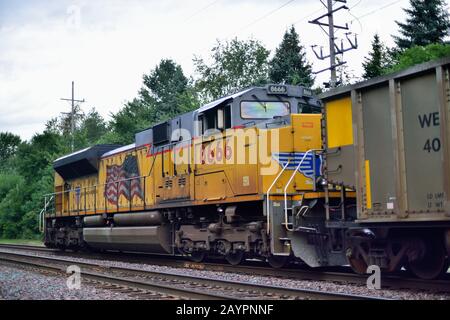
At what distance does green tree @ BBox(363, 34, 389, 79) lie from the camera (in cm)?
3600

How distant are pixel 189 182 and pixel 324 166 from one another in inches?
193

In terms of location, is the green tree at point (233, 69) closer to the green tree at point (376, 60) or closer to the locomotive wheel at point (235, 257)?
the green tree at point (376, 60)

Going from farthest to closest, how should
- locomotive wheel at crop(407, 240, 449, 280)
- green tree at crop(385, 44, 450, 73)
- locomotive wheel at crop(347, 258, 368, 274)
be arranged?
1. green tree at crop(385, 44, 450, 73)
2. locomotive wheel at crop(347, 258, 368, 274)
3. locomotive wheel at crop(407, 240, 449, 280)

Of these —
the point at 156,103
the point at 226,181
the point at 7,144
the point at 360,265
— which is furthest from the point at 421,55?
the point at 7,144

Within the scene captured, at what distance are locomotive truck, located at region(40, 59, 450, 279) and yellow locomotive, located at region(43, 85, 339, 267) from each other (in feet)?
0.10

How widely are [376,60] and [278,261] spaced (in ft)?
95.9

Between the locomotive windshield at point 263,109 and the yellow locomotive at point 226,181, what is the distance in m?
0.02

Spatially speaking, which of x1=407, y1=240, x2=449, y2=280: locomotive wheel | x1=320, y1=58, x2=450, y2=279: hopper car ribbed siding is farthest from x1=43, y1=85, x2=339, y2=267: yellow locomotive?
x1=407, y1=240, x2=449, y2=280: locomotive wheel

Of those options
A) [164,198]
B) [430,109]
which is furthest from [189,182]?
[430,109]

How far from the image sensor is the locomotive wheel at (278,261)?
1177cm

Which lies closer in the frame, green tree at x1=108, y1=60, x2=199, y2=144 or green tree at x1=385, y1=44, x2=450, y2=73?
green tree at x1=385, y1=44, x2=450, y2=73

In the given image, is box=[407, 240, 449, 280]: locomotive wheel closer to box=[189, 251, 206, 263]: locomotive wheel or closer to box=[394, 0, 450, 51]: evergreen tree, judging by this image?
box=[189, 251, 206, 263]: locomotive wheel
